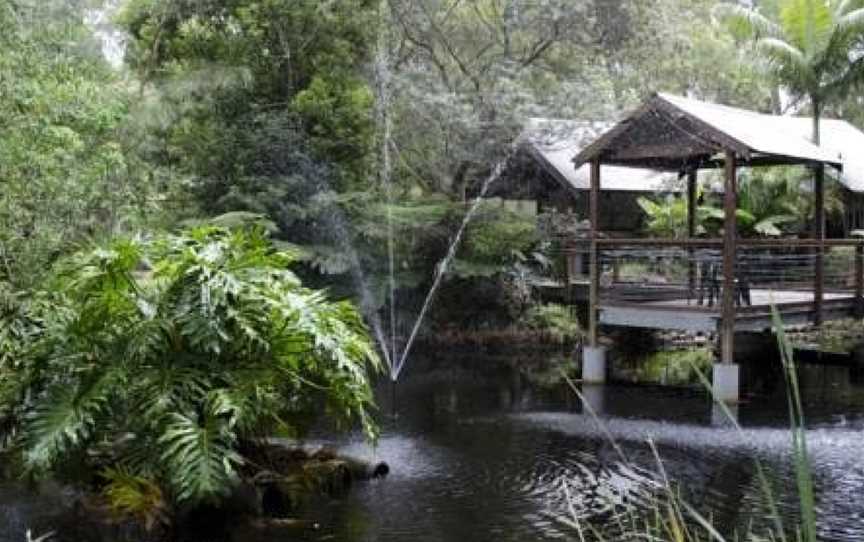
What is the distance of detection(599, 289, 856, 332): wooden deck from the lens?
1262 cm

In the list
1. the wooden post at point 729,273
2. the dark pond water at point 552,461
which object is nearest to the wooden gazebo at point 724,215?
the wooden post at point 729,273

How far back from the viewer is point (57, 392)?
720 centimetres

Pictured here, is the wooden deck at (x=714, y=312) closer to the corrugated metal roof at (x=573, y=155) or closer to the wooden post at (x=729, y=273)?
the wooden post at (x=729, y=273)

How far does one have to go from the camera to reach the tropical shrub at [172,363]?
681cm

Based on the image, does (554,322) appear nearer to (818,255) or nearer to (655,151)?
(818,255)

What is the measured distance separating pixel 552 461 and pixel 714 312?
423cm

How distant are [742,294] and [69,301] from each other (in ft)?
29.0

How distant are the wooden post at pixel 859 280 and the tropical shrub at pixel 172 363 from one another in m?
10.1

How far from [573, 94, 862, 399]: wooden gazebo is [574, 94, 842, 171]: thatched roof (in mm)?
13

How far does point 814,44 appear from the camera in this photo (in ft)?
62.0

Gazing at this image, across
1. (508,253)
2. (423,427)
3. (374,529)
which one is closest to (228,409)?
(374,529)

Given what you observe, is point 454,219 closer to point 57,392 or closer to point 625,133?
point 625,133

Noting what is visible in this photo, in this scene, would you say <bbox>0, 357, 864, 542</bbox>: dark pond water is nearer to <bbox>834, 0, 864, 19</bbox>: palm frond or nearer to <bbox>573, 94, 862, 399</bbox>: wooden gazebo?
<bbox>573, 94, 862, 399</bbox>: wooden gazebo

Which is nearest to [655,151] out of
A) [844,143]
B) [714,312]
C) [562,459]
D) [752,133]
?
[752,133]
